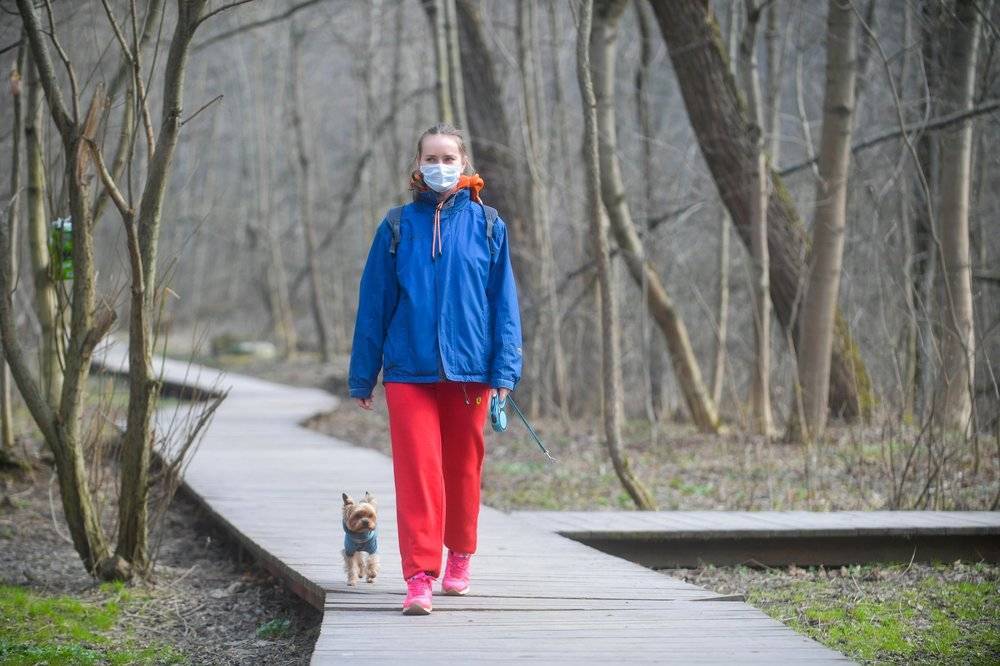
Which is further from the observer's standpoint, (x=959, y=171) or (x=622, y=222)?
(x=622, y=222)

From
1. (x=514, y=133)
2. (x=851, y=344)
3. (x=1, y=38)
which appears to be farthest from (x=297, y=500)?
(x=514, y=133)

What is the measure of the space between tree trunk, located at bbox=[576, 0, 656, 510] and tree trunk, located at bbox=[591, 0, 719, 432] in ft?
8.42

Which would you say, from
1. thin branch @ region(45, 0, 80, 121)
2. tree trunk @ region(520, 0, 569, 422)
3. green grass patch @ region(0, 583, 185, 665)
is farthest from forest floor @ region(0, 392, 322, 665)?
tree trunk @ region(520, 0, 569, 422)

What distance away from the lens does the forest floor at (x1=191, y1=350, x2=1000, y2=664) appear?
4.90 metres

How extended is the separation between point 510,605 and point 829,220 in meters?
7.15

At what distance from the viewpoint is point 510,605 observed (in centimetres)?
434

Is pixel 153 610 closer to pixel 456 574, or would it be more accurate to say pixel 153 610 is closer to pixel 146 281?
pixel 146 281

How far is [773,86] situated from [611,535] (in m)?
7.92

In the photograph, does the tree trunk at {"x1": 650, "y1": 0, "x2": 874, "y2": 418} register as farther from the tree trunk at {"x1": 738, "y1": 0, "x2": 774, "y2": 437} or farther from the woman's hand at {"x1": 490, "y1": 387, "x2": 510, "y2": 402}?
the woman's hand at {"x1": 490, "y1": 387, "x2": 510, "y2": 402}

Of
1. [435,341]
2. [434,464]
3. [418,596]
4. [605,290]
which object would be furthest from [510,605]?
[605,290]

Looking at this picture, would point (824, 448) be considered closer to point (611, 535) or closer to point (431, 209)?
point (611, 535)

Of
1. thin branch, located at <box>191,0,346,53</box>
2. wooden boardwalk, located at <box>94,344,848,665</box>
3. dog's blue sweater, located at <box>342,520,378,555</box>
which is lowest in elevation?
wooden boardwalk, located at <box>94,344,848,665</box>

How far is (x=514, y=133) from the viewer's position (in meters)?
17.1

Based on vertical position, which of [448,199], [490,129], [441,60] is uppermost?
[441,60]
